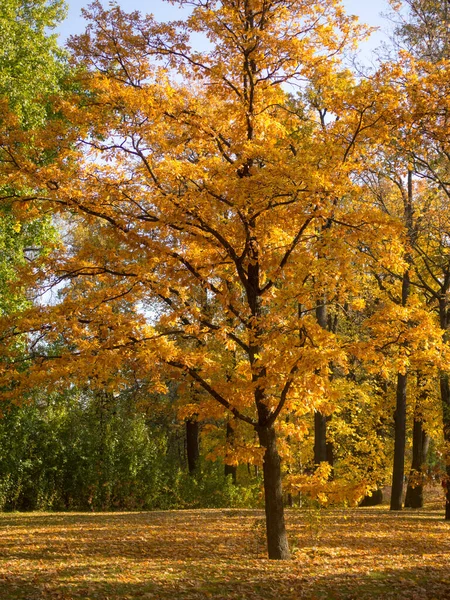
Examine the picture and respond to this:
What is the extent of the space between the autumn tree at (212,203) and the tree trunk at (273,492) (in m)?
0.02

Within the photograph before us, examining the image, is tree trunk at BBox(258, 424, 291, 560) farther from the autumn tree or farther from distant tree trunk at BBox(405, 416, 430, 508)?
distant tree trunk at BBox(405, 416, 430, 508)

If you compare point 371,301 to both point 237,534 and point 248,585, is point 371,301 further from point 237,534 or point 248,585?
point 248,585

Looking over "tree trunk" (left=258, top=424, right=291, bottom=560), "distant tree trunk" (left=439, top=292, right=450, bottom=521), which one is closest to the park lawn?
"tree trunk" (left=258, top=424, right=291, bottom=560)

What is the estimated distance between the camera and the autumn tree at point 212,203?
7578 millimetres

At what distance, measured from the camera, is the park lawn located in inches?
275

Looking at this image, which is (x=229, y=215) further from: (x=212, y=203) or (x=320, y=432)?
(x=320, y=432)

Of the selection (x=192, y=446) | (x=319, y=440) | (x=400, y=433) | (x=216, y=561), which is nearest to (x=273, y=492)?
(x=216, y=561)

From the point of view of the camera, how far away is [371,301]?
1895 centimetres

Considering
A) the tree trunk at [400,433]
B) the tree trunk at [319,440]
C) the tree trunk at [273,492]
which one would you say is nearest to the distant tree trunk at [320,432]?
the tree trunk at [319,440]

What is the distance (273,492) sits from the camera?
870 centimetres

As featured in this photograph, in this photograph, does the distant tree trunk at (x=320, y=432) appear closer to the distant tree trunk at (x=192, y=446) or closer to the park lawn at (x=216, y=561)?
the park lawn at (x=216, y=561)

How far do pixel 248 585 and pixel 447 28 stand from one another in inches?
373

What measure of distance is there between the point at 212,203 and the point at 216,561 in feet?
16.8

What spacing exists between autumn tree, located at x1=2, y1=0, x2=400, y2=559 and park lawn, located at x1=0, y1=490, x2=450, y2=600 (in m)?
0.99
